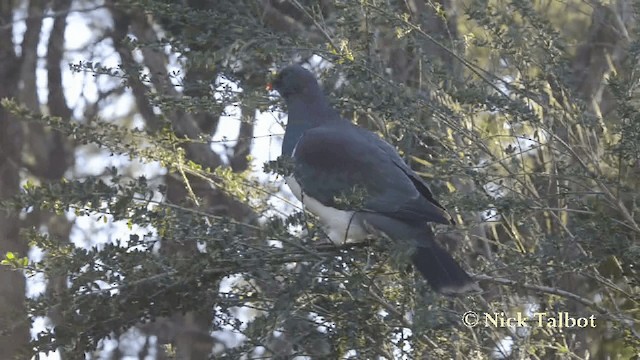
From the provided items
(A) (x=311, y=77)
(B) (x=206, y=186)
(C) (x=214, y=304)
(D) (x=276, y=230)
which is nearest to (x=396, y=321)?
(C) (x=214, y=304)

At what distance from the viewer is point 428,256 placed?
422 cm

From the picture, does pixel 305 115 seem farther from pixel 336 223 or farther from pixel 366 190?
pixel 366 190

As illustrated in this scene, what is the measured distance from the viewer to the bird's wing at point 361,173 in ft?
14.5

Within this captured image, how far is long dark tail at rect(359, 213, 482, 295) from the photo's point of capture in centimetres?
407

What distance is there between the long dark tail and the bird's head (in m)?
0.92

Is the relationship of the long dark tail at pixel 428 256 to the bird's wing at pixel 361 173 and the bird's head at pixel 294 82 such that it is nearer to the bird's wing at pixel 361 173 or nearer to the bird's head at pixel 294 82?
the bird's wing at pixel 361 173

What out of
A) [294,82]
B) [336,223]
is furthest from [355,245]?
[294,82]

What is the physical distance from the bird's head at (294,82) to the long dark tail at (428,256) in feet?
3.01

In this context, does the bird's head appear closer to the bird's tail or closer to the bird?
the bird

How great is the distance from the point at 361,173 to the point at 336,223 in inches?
9.0

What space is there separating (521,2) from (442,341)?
4.48ft

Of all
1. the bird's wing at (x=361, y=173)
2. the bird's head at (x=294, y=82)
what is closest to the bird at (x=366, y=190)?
the bird's wing at (x=361, y=173)

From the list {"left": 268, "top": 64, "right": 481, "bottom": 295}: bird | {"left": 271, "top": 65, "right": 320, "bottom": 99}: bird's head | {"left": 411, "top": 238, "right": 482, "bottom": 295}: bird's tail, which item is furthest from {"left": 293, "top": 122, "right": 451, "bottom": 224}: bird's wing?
{"left": 271, "top": 65, "right": 320, "bottom": 99}: bird's head

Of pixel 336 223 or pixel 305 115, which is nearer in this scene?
pixel 336 223
